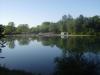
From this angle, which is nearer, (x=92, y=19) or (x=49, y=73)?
(x=49, y=73)

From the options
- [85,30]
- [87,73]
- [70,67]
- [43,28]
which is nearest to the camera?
[87,73]

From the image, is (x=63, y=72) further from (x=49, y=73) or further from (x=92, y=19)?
(x=92, y=19)

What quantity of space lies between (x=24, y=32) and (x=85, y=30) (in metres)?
66.2

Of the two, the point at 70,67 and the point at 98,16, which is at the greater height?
the point at 98,16

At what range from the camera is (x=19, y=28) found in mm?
168125

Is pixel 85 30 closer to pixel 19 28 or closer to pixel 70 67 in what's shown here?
pixel 19 28

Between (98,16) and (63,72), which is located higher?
(98,16)

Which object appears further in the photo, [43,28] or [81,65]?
[43,28]

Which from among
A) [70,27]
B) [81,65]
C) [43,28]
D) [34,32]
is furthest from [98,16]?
[81,65]

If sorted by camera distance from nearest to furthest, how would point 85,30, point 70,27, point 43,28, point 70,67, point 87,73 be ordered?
1. point 87,73
2. point 70,67
3. point 85,30
4. point 70,27
5. point 43,28

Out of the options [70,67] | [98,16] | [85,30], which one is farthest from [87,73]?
[98,16]

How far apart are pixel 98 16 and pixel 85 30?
665 inches

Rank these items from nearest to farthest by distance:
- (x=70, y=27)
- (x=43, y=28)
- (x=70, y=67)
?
(x=70, y=67) → (x=70, y=27) → (x=43, y=28)

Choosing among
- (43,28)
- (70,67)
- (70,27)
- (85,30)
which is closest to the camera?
(70,67)
